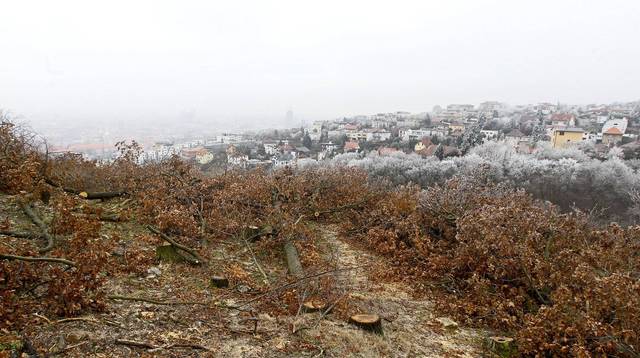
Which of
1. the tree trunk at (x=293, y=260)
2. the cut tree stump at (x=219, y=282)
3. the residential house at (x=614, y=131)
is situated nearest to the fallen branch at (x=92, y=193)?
the tree trunk at (x=293, y=260)

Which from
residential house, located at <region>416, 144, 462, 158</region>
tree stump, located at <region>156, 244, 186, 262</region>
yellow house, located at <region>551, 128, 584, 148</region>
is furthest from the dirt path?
yellow house, located at <region>551, 128, 584, 148</region>

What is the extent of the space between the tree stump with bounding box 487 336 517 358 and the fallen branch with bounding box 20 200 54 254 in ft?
15.4

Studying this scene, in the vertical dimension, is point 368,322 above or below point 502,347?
above

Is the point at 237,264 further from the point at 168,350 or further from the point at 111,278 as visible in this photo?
the point at 168,350

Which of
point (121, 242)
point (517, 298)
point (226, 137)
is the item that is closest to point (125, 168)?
point (121, 242)

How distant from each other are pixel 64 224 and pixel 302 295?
8.81 ft

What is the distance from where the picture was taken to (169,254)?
223 inches

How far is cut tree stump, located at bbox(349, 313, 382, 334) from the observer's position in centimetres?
424

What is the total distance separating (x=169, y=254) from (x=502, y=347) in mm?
4192

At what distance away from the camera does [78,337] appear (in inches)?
127

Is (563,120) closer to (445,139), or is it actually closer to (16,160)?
(445,139)

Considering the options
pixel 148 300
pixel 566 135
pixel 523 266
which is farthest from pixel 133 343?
pixel 566 135

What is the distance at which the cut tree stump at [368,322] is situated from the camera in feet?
13.9

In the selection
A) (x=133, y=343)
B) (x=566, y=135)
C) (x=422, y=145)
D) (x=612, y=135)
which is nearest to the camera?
(x=133, y=343)
